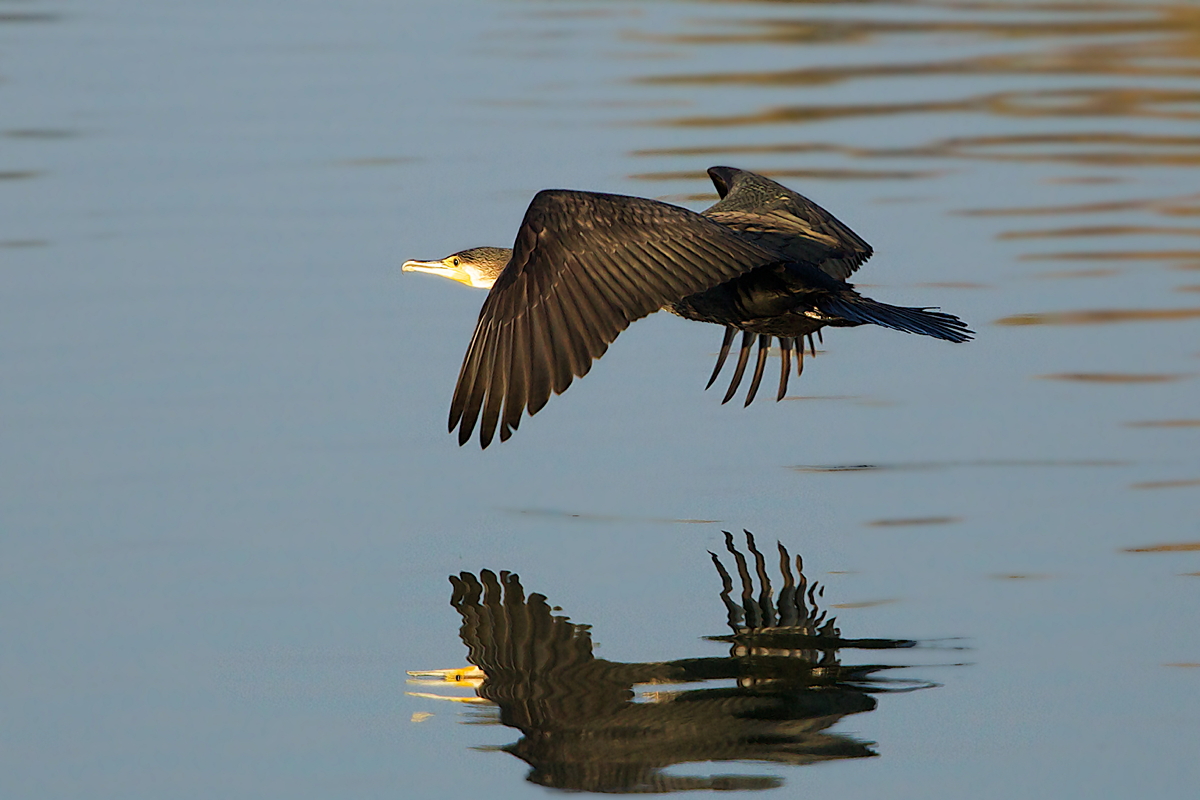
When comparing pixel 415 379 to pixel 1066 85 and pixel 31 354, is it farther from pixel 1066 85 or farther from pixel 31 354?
pixel 1066 85

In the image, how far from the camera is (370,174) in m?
11.5

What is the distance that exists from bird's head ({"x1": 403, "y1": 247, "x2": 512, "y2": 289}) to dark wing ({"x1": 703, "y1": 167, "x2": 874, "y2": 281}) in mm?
965

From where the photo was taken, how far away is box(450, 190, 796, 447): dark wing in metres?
6.12

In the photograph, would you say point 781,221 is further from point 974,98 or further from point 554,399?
point 974,98

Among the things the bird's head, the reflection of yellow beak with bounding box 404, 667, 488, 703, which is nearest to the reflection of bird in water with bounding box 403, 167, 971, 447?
the reflection of yellow beak with bounding box 404, 667, 488, 703

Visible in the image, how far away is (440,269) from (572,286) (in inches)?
77.7

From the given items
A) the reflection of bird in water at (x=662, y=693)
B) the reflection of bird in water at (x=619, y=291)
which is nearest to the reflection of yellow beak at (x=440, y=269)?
the reflection of bird in water at (x=619, y=291)

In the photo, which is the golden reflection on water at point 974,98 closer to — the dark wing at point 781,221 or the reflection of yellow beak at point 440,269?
the dark wing at point 781,221

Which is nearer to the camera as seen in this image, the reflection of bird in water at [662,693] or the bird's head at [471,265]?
the reflection of bird in water at [662,693]

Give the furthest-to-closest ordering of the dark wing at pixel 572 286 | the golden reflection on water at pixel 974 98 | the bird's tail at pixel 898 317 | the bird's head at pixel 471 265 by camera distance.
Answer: the golden reflection on water at pixel 974 98 → the bird's head at pixel 471 265 → the bird's tail at pixel 898 317 → the dark wing at pixel 572 286

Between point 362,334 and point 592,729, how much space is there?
3919 mm

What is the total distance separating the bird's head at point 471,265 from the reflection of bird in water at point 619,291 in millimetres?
1109

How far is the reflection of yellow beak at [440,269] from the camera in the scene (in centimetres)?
823

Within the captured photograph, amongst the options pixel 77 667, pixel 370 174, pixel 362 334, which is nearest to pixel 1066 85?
pixel 370 174
